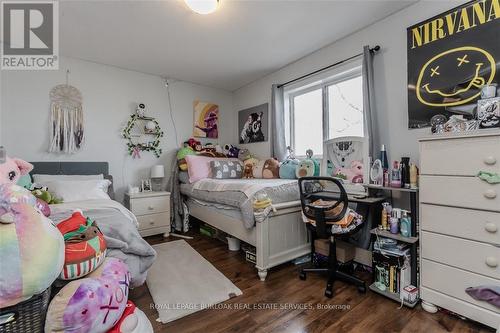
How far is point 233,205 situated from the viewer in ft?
7.49

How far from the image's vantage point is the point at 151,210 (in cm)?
310

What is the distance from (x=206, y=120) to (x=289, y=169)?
193 cm

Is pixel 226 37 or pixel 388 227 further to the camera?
pixel 226 37

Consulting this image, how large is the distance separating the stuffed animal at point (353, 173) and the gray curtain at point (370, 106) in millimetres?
160

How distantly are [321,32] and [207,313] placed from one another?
2.76 m

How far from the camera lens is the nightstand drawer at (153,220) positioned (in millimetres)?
3041

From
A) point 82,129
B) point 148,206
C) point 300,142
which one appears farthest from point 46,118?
point 300,142

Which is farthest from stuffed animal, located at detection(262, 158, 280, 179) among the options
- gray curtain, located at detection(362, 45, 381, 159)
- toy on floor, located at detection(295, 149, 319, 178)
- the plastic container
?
gray curtain, located at detection(362, 45, 381, 159)

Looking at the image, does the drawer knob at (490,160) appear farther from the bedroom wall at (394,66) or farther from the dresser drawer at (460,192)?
the bedroom wall at (394,66)

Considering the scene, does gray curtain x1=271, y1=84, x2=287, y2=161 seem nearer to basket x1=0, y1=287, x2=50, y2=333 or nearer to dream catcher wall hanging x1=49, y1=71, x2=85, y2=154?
dream catcher wall hanging x1=49, y1=71, x2=85, y2=154

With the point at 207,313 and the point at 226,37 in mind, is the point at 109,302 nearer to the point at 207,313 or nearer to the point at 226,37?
the point at 207,313

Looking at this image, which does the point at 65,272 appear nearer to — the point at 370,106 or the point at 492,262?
the point at 492,262

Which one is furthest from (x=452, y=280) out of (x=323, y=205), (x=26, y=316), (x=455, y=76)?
(x=26, y=316)

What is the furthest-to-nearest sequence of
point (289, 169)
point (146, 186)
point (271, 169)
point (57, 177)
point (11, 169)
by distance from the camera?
point (146, 186)
point (271, 169)
point (289, 169)
point (57, 177)
point (11, 169)
